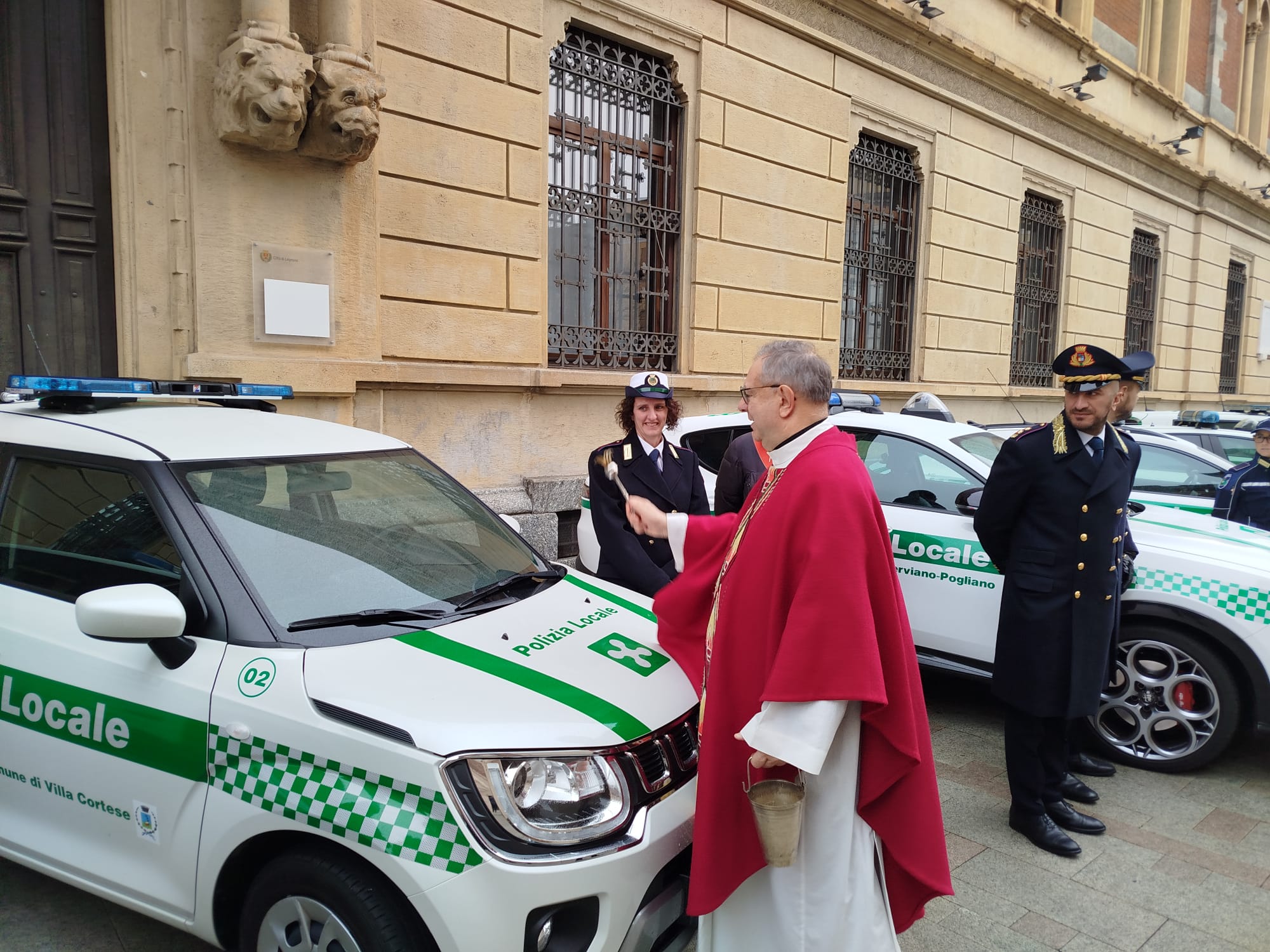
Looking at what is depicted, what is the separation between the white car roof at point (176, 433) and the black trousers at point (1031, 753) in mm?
2917

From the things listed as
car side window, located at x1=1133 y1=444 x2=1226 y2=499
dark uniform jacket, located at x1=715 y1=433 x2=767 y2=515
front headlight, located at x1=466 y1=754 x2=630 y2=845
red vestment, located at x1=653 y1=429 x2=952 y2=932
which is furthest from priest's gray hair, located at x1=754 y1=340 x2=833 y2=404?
Answer: car side window, located at x1=1133 y1=444 x2=1226 y2=499

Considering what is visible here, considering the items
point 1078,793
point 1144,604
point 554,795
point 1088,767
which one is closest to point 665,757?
point 554,795

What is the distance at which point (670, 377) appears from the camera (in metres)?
8.96

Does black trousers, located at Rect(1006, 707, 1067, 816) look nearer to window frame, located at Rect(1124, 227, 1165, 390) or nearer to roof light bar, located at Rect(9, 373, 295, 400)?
roof light bar, located at Rect(9, 373, 295, 400)

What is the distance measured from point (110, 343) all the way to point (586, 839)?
5.69m

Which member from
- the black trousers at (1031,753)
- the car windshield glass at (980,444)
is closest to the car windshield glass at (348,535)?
the black trousers at (1031,753)

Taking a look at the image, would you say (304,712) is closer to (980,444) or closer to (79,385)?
(79,385)

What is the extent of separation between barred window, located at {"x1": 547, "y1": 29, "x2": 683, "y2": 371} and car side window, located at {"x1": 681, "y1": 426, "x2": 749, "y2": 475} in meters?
2.66

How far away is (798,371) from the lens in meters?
2.34

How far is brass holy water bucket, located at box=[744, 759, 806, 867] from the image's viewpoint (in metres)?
2.13

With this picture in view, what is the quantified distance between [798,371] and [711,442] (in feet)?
12.2

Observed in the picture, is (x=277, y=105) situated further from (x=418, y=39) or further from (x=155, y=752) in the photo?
(x=155, y=752)

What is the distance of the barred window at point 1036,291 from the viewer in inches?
563

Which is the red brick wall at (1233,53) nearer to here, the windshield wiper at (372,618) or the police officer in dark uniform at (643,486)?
the police officer in dark uniform at (643,486)
